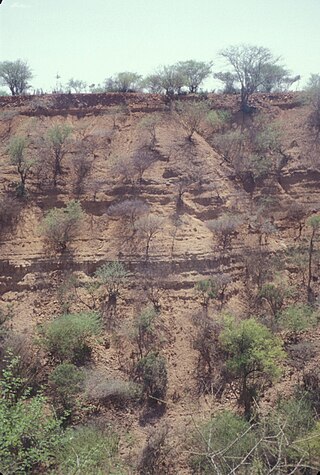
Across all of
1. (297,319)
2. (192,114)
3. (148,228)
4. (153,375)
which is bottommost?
(153,375)

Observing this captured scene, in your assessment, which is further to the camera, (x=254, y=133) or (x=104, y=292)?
(x=254, y=133)

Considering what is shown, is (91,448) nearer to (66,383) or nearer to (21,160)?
(66,383)

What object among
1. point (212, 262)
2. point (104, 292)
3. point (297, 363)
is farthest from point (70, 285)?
point (297, 363)

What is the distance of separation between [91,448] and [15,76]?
85.7ft

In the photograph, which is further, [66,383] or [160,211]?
[160,211]

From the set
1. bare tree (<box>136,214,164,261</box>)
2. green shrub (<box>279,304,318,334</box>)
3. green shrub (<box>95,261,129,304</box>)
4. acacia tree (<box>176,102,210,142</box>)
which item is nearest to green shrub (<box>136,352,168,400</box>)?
green shrub (<box>95,261,129,304</box>)

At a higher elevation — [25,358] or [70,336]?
[70,336]

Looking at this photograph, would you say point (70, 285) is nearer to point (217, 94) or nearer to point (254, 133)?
point (254, 133)

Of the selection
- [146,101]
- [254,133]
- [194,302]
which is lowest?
[194,302]

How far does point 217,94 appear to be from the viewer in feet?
96.0

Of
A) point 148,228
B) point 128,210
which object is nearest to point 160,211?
point 128,210

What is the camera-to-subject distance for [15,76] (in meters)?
31.1

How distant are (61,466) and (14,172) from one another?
49.5 ft

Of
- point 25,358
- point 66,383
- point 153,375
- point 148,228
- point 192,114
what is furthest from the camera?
point 192,114
